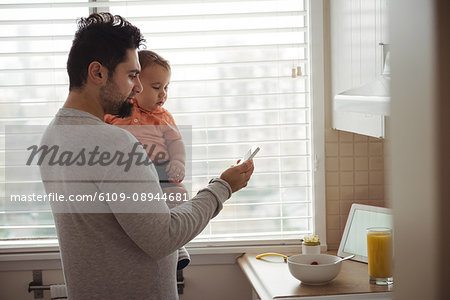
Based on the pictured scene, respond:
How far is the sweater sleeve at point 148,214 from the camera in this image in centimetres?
118

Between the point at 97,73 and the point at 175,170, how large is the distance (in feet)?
2.41

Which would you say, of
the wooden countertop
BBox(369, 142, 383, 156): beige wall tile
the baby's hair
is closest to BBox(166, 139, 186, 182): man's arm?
the baby's hair

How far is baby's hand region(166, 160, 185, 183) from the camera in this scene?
1995 millimetres

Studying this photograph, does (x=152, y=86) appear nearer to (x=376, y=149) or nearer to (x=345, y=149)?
(x=345, y=149)

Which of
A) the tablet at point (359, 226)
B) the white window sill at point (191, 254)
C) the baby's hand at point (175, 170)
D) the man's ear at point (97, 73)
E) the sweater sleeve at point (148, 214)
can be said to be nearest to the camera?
the sweater sleeve at point (148, 214)

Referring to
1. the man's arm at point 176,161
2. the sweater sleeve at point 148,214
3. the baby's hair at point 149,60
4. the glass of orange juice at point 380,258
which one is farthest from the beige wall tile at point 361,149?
the sweater sleeve at point 148,214

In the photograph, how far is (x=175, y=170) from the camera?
78.4 inches

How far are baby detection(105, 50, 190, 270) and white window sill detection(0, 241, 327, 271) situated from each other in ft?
1.31

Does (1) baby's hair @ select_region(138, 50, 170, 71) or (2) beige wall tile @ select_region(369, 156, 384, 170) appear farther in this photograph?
(2) beige wall tile @ select_region(369, 156, 384, 170)

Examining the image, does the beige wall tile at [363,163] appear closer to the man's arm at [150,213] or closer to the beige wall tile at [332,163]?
the beige wall tile at [332,163]

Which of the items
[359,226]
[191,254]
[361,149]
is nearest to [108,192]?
[191,254]

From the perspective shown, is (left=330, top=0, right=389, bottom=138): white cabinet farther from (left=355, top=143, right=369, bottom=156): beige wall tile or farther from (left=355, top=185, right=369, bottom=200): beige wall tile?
(left=355, top=185, right=369, bottom=200): beige wall tile

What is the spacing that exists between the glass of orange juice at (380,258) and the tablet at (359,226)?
11.0 inches

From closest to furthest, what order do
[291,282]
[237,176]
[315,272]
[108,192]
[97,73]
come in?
[108,192], [97,73], [237,176], [315,272], [291,282]
